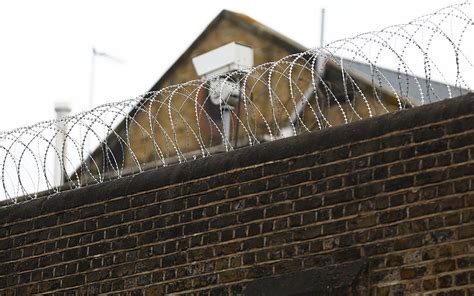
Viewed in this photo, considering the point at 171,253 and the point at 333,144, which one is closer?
the point at 333,144

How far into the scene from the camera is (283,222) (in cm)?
1092

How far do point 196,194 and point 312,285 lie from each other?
1.69 metres

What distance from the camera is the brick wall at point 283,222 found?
392 inches

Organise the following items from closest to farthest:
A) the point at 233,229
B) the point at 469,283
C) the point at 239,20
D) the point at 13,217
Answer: the point at 469,283 < the point at 233,229 < the point at 13,217 < the point at 239,20

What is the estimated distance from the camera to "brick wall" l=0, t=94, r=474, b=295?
9969 mm

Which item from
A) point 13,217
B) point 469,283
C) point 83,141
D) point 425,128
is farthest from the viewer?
point 13,217

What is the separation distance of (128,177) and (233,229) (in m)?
1.43

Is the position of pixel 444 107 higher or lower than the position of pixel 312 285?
higher

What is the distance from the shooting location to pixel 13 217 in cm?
1320

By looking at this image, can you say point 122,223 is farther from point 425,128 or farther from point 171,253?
point 425,128

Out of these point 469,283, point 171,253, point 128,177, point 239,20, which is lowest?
point 469,283

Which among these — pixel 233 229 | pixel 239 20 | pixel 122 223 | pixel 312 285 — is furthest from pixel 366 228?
pixel 239 20

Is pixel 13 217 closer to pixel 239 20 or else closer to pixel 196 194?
pixel 196 194

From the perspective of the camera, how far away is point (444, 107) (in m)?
10.1
